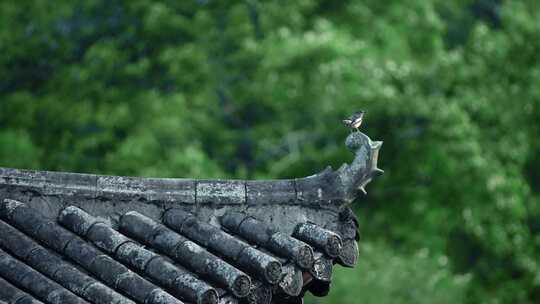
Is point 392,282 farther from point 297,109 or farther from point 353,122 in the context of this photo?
point 353,122

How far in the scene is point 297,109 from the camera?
24531 millimetres

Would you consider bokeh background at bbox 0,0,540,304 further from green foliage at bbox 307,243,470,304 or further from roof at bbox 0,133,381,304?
roof at bbox 0,133,381,304

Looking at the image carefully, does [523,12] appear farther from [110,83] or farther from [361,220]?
[110,83]

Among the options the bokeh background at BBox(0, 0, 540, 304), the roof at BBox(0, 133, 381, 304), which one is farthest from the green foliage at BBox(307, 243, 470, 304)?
the roof at BBox(0, 133, 381, 304)

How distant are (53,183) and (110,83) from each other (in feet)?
62.8

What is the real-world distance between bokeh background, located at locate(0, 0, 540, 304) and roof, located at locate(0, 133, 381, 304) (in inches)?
586

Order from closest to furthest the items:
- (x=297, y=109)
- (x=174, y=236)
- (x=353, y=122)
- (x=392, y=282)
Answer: (x=174, y=236)
(x=353, y=122)
(x=392, y=282)
(x=297, y=109)

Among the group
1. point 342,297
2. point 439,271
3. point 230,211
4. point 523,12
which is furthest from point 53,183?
point 523,12

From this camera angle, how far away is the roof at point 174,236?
6102 millimetres

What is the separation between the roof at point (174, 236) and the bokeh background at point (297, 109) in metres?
14.9

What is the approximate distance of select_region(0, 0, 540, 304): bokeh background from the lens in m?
23.3

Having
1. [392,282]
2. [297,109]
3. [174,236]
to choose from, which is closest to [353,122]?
[174,236]

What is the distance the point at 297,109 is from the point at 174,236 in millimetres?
18103

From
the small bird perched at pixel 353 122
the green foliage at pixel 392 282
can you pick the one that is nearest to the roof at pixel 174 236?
the small bird perched at pixel 353 122
